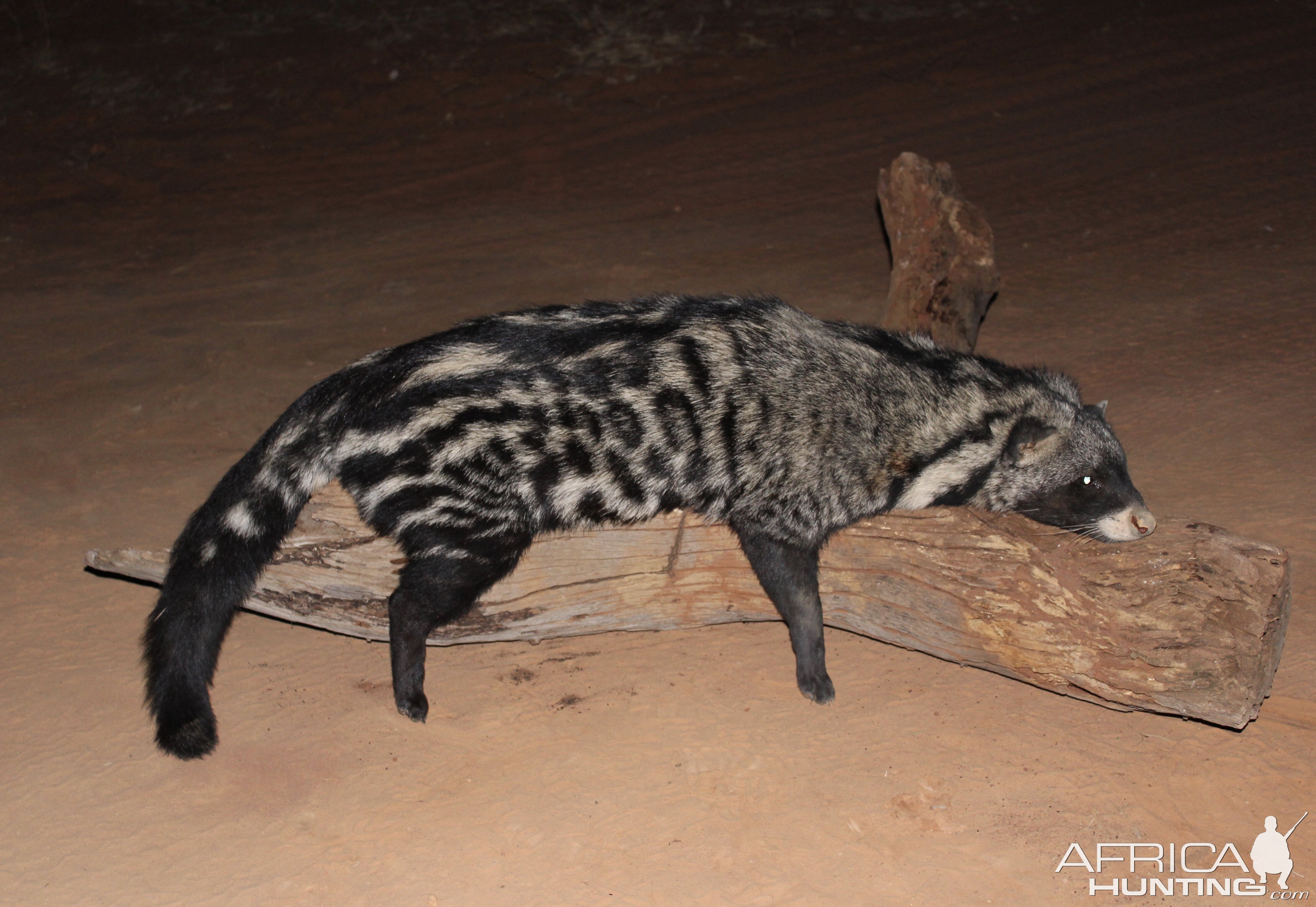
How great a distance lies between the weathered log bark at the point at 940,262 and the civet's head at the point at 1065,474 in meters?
2.15

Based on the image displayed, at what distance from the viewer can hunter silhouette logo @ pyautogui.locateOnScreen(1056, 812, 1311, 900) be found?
4.00 m

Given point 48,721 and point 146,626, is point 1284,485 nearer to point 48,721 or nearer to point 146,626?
point 146,626

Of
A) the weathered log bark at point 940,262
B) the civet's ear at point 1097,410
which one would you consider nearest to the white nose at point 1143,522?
the civet's ear at point 1097,410

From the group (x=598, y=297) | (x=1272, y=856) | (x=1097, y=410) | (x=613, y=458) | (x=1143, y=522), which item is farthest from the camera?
(x=598, y=297)

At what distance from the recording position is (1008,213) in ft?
34.4

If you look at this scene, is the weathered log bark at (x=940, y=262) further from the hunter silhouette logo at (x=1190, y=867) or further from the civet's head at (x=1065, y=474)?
the hunter silhouette logo at (x=1190, y=867)

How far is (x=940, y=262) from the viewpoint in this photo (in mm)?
7160

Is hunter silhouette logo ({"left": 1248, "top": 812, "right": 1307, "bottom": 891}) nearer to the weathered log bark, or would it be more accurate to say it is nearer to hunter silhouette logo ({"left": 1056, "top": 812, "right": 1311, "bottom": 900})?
hunter silhouette logo ({"left": 1056, "top": 812, "right": 1311, "bottom": 900})

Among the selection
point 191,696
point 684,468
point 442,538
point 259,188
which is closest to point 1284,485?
point 684,468

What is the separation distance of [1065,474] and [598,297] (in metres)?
4.96

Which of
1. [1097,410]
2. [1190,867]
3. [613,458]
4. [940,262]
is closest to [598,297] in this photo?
[940,262]

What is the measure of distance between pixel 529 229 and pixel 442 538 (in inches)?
261

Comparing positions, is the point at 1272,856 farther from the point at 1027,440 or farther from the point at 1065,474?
the point at 1027,440

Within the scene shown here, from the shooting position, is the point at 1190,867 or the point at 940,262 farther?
the point at 940,262
